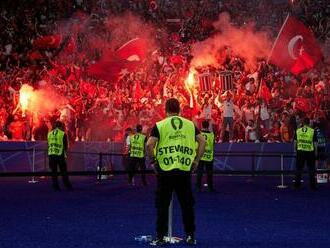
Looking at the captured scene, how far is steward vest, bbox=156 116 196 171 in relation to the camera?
941 cm

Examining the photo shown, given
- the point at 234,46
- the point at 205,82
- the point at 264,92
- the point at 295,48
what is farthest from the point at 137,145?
the point at 295,48

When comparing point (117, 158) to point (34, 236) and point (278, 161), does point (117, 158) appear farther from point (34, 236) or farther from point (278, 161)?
point (34, 236)

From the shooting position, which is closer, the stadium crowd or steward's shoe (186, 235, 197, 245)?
steward's shoe (186, 235, 197, 245)

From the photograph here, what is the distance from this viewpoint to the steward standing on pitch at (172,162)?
942 centimetres

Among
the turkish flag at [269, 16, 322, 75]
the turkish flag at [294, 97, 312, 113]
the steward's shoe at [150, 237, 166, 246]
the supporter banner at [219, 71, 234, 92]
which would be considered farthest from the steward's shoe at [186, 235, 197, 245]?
the turkish flag at [269, 16, 322, 75]

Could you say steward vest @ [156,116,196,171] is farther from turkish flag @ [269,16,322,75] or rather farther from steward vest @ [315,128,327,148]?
turkish flag @ [269,16,322,75]

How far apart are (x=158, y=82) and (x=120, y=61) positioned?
3.28 m

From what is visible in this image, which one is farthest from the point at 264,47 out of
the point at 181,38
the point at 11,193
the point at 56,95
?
the point at 11,193

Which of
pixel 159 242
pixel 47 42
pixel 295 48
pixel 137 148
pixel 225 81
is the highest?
pixel 47 42

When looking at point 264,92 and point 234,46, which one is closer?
point 264,92

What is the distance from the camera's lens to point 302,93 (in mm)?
27422

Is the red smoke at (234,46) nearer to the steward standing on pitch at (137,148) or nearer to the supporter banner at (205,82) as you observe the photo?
the supporter banner at (205,82)

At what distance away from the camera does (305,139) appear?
19766 mm

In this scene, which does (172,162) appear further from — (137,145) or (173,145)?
(137,145)
